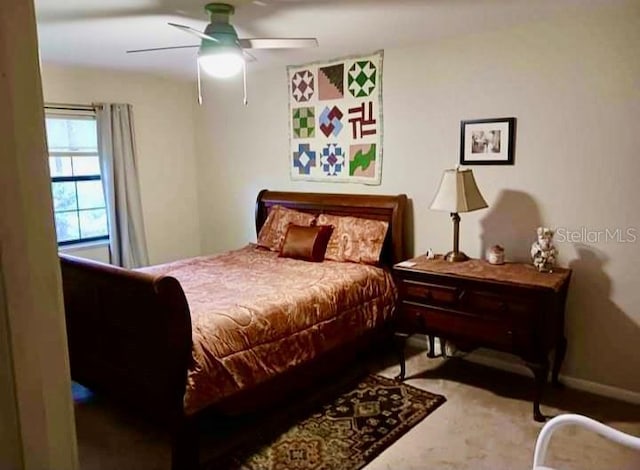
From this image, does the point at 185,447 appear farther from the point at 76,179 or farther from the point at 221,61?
the point at 76,179

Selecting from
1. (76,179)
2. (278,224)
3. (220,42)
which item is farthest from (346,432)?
(76,179)

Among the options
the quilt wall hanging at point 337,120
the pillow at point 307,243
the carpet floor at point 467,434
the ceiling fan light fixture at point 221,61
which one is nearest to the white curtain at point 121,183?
the quilt wall hanging at point 337,120

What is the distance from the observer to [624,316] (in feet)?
9.62

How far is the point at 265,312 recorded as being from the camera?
2646 millimetres

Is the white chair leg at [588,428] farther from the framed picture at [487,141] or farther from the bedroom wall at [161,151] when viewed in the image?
the bedroom wall at [161,151]

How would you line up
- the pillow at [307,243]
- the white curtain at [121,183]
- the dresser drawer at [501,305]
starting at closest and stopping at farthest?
the dresser drawer at [501,305] < the pillow at [307,243] < the white curtain at [121,183]

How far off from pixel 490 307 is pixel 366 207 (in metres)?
1.35

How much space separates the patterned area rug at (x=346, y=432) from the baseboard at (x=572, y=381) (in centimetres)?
66

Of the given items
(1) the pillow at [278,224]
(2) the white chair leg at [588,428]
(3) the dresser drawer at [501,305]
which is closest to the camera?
(2) the white chair leg at [588,428]

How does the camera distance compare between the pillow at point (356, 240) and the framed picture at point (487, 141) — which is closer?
the framed picture at point (487, 141)

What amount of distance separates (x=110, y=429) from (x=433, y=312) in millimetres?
1957

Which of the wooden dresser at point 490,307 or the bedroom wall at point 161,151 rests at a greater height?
the bedroom wall at point 161,151

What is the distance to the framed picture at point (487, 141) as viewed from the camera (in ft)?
10.5

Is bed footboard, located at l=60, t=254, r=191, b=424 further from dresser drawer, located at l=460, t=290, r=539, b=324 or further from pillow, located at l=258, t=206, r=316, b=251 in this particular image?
pillow, located at l=258, t=206, r=316, b=251
